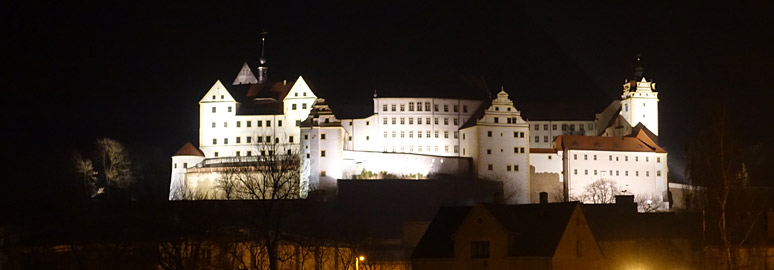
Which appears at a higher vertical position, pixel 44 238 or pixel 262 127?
pixel 262 127

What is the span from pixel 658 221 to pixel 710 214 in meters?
3.24

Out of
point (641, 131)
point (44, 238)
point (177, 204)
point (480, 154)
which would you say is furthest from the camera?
point (641, 131)

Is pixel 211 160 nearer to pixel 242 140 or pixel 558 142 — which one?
pixel 242 140

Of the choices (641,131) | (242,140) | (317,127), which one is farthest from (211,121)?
(641,131)

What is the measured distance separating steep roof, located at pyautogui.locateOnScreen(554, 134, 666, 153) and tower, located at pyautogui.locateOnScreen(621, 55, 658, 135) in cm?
518

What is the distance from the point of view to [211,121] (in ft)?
344

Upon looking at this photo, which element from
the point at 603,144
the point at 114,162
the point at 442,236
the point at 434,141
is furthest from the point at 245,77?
the point at 442,236

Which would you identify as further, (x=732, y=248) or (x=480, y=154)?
(x=480, y=154)

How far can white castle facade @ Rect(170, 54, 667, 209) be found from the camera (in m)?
95.2

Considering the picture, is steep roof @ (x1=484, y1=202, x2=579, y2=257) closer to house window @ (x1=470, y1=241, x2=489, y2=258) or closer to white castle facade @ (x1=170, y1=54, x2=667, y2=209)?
house window @ (x1=470, y1=241, x2=489, y2=258)

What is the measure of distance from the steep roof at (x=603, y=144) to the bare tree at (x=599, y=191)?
8.61 ft

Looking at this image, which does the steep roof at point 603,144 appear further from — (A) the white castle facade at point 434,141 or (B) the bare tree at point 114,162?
(B) the bare tree at point 114,162

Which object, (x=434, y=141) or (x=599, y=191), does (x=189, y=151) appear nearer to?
(x=434, y=141)

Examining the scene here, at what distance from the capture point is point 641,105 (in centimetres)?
10769
